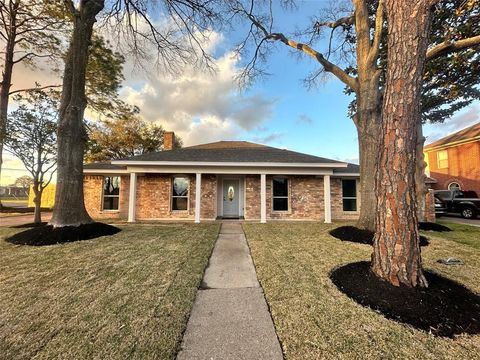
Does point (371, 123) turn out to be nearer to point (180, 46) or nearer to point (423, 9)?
point (423, 9)

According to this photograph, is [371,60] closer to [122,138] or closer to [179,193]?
[179,193]

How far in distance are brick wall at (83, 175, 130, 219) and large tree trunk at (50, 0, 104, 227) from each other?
15.5 ft

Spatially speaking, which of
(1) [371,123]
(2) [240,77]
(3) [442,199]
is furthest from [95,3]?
(3) [442,199]

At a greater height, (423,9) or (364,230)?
(423,9)

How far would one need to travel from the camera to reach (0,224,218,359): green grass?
6.29 ft

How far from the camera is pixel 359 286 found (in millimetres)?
3000

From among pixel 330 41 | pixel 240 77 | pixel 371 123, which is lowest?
pixel 371 123

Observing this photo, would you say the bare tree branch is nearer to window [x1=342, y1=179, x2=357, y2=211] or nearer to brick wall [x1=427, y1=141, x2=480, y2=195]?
window [x1=342, y1=179, x2=357, y2=211]

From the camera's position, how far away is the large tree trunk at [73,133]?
20.7ft

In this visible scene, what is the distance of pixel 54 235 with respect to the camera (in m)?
5.66

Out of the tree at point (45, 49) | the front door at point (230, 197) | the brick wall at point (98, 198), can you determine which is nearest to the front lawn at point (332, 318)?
the front door at point (230, 197)

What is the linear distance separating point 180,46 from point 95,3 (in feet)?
9.51

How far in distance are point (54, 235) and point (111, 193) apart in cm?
609

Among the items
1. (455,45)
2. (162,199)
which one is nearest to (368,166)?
(455,45)
